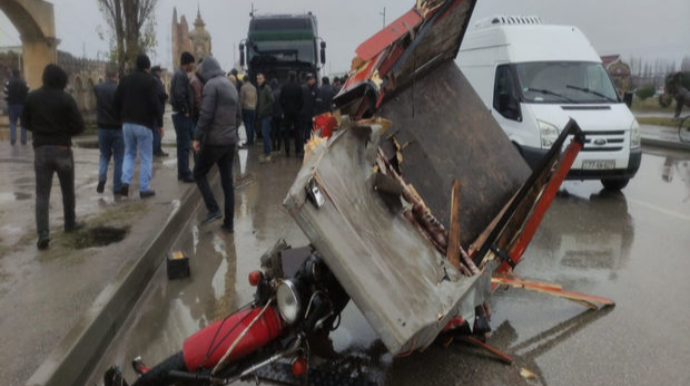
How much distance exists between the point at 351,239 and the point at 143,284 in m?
3.11

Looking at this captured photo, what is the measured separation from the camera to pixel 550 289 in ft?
14.1

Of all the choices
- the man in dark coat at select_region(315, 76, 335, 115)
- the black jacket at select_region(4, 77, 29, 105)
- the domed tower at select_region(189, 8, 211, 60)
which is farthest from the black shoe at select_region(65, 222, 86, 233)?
the domed tower at select_region(189, 8, 211, 60)

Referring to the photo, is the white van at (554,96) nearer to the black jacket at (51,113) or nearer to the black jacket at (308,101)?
the black jacket at (308,101)

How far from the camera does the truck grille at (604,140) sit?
8.44 m

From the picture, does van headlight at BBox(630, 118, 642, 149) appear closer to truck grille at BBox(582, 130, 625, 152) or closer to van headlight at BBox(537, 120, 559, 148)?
truck grille at BBox(582, 130, 625, 152)

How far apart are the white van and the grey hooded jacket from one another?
477cm

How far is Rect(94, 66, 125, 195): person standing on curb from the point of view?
26.2ft

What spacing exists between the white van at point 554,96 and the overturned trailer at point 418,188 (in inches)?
167

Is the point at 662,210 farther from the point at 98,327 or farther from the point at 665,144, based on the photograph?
the point at 665,144

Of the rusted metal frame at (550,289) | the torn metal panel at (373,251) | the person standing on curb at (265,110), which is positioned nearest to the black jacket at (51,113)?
the torn metal panel at (373,251)

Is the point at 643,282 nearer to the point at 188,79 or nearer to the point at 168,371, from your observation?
the point at 168,371

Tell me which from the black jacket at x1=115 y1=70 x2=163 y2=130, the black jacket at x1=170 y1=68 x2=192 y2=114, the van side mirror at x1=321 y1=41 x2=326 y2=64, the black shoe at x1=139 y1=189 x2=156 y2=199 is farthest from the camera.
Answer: the van side mirror at x1=321 y1=41 x2=326 y2=64

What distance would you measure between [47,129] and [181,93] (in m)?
3.02

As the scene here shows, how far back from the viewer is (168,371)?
110 inches
